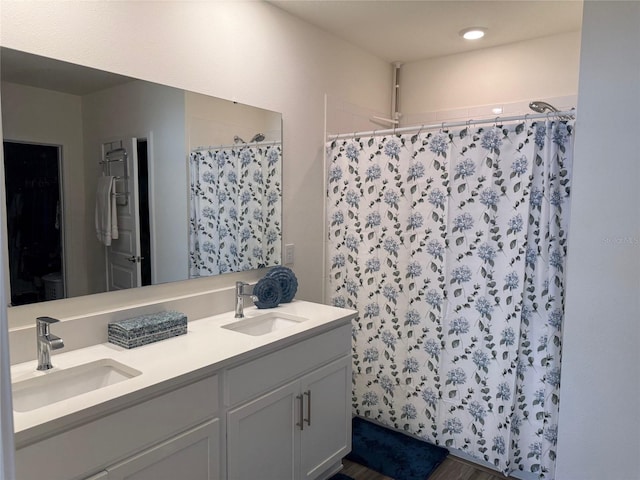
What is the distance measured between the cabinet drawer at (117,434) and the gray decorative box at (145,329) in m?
0.36

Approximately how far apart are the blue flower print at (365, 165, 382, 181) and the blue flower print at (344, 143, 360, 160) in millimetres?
126

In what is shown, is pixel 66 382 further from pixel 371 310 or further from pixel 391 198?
pixel 391 198

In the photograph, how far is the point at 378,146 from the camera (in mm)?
2674

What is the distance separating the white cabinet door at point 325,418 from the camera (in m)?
2.04

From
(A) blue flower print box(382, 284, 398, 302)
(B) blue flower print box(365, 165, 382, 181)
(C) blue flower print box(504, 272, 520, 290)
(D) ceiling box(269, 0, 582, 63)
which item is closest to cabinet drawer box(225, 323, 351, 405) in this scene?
(A) blue flower print box(382, 284, 398, 302)

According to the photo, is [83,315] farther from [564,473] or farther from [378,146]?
[564,473]

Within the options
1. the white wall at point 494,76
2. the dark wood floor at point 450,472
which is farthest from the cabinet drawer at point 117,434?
the white wall at point 494,76

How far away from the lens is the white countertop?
118 centimetres

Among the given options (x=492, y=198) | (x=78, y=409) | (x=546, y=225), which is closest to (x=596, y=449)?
(x=546, y=225)

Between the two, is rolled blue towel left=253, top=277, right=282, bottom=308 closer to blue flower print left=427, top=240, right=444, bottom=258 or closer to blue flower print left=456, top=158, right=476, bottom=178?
blue flower print left=427, top=240, right=444, bottom=258

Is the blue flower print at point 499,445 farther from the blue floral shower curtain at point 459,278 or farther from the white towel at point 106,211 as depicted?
the white towel at point 106,211

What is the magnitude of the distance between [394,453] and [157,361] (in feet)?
5.12

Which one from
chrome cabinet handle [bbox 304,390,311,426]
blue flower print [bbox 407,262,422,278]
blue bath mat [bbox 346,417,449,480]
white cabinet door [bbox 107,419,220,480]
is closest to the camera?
white cabinet door [bbox 107,419,220,480]

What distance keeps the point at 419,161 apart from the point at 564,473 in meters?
1.64
